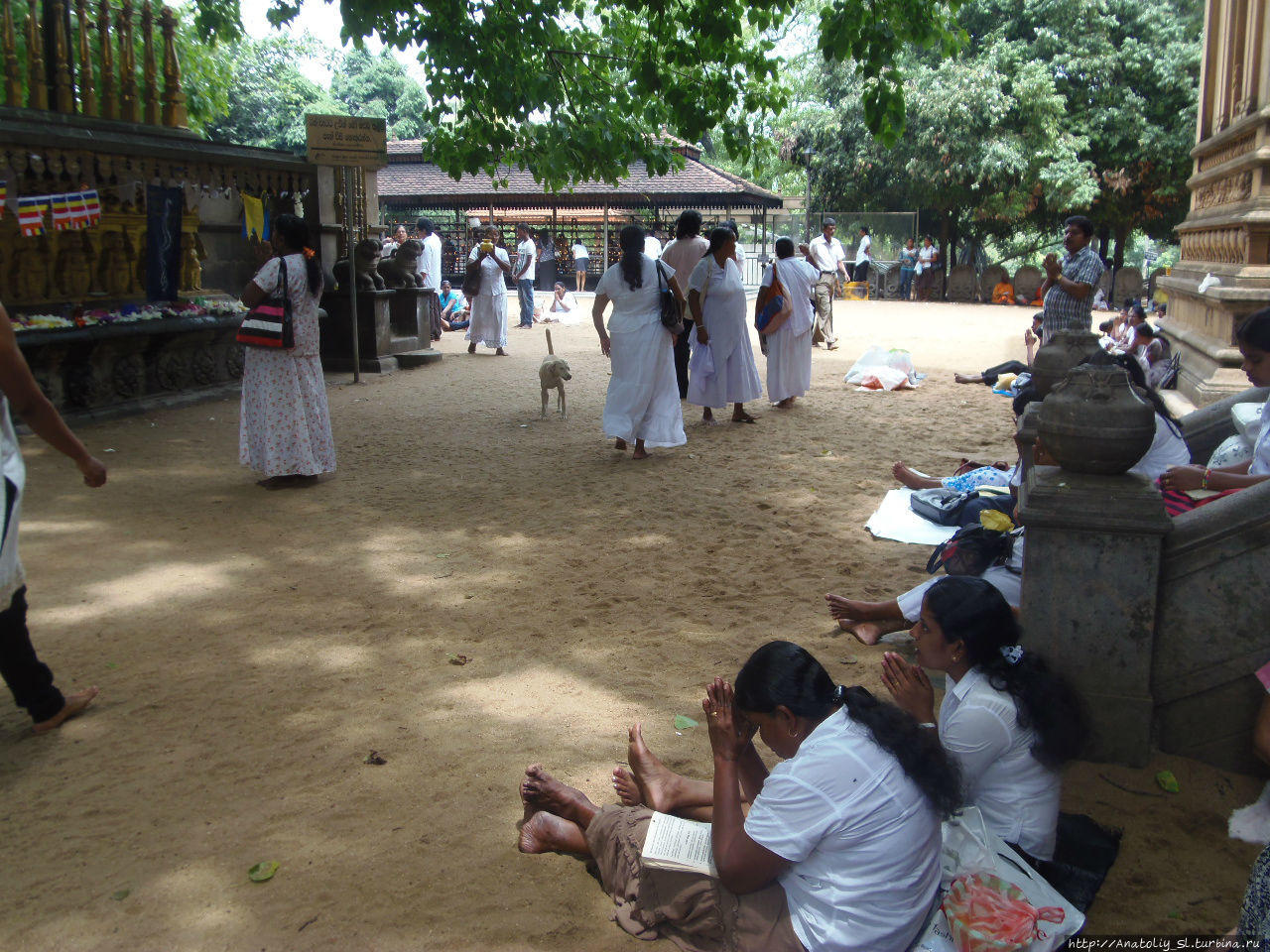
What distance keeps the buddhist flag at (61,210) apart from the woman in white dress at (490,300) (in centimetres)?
588

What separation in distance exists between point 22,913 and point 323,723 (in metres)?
1.12

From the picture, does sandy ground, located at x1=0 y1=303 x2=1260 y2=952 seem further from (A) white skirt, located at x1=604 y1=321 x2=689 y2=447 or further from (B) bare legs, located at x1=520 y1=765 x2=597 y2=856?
(A) white skirt, located at x1=604 y1=321 x2=689 y2=447

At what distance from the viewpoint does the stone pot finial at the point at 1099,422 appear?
3.03 m

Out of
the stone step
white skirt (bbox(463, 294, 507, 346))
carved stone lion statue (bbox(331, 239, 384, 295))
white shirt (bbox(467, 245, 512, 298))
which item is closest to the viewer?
carved stone lion statue (bbox(331, 239, 384, 295))

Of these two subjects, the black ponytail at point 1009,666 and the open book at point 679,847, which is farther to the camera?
the black ponytail at point 1009,666

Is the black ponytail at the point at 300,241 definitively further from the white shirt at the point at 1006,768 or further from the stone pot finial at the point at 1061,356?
the white shirt at the point at 1006,768

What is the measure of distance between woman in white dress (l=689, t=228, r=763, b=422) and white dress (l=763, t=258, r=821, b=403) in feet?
1.66

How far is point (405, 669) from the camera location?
3.99 meters

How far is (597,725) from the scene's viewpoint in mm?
3523

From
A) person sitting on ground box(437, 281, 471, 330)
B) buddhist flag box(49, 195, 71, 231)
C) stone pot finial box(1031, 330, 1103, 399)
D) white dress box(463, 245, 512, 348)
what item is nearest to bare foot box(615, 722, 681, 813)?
stone pot finial box(1031, 330, 1103, 399)

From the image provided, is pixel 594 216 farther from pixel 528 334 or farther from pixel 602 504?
pixel 602 504

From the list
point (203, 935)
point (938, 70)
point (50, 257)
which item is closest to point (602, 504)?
point (203, 935)

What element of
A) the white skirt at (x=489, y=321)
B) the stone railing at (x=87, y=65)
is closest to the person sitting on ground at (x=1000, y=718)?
the stone railing at (x=87, y=65)

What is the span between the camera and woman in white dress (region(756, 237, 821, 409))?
31.5 ft
